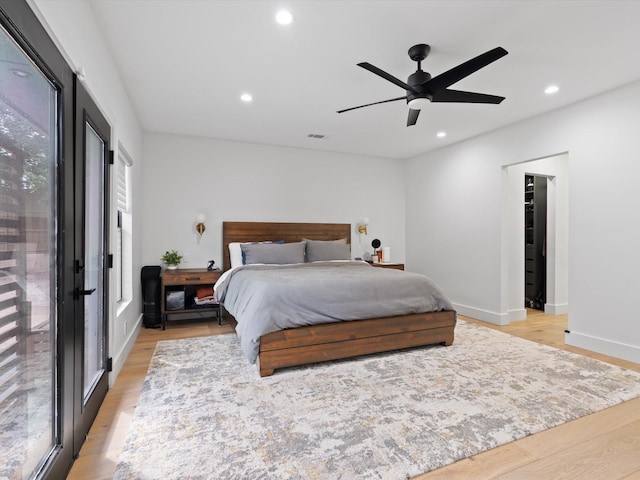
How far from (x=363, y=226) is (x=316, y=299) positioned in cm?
315

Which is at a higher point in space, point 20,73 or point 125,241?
point 20,73

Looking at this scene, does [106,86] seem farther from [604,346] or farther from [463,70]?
[604,346]

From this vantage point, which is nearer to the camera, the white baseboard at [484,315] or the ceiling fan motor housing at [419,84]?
the ceiling fan motor housing at [419,84]

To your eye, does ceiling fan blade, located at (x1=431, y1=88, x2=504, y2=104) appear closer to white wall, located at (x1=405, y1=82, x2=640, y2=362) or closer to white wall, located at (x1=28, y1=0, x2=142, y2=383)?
white wall, located at (x1=405, y1=82, x2=640, y2=362)

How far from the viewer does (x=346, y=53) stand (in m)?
2.78

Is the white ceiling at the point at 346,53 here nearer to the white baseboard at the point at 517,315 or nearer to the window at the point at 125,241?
Result: the window at the point at 125,241

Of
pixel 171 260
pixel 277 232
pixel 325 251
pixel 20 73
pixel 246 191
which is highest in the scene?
pixel 246 191

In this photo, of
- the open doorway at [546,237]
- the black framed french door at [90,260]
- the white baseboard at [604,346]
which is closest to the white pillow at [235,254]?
the black framed french door at [90,260]

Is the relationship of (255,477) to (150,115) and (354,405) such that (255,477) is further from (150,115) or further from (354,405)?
(150,115)

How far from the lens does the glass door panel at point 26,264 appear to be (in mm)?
1199

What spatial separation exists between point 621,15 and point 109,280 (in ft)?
13.4

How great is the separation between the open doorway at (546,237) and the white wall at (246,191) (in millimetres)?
2040

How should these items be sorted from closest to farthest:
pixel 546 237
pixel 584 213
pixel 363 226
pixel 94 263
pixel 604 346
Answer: pixel 94 263, pixel 604 346, pixel 584 213, pixel 546 237, pixel 363 226

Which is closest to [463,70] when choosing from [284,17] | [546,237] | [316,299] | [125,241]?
[284,17]
